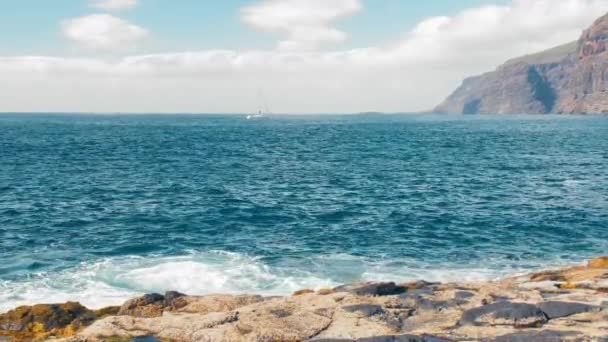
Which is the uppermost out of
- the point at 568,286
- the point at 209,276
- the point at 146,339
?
the point at 568,286

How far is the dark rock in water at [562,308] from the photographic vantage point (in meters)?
20.3

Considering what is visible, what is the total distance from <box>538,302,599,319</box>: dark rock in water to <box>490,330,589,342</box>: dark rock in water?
200 cm

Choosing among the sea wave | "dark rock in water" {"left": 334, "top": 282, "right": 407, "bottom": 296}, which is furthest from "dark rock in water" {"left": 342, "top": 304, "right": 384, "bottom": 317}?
the sea wave

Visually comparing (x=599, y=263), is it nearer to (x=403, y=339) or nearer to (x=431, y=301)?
(x=431, y=301)

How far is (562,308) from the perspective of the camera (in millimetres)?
20656

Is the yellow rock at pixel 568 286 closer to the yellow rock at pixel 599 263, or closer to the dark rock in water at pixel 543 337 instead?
the yellow rock at pixel 599 263

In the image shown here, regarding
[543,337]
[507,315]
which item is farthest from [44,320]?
[543,337]

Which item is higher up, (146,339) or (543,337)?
(543,337)

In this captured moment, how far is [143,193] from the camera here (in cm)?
6297

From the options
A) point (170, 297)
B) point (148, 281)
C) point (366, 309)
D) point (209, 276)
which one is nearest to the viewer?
point (366, 309)

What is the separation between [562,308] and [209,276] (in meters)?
19.8

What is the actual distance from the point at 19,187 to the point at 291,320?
182 ft

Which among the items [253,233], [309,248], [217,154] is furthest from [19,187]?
[217,154]

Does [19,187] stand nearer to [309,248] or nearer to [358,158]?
[309,248]
